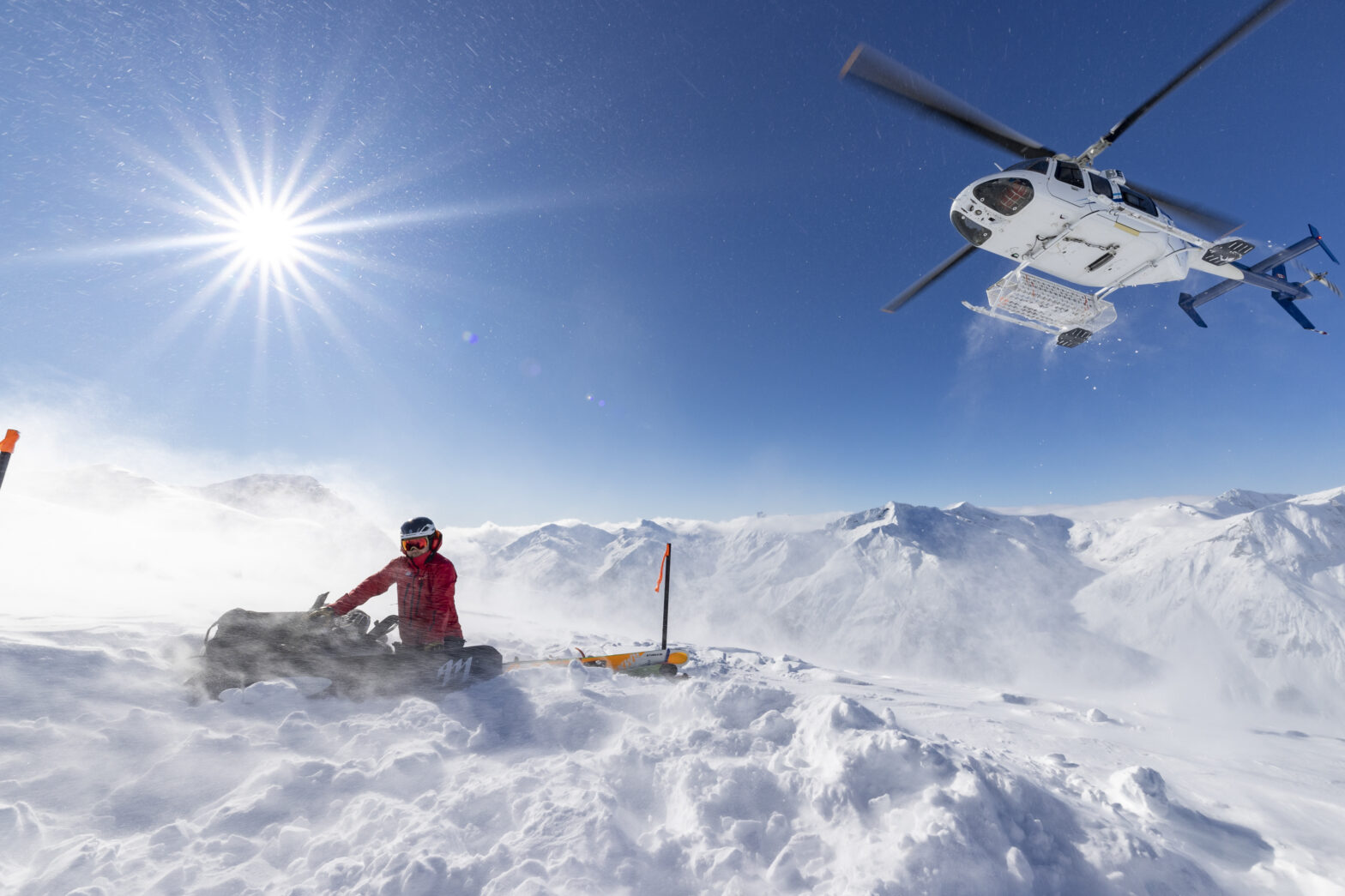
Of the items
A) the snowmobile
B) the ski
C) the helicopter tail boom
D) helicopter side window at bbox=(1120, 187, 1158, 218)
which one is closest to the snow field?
the snowmobile

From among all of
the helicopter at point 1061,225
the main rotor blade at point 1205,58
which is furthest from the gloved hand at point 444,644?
the main rotor blade at point 1205,58

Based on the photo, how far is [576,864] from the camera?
2967 mm

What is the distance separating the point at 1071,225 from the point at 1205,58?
3974 millimetres

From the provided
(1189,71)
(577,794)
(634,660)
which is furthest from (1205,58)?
(577,794)

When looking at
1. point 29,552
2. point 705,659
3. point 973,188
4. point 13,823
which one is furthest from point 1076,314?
point 29,552

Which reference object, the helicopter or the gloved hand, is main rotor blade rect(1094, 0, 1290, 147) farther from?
the gloved hand

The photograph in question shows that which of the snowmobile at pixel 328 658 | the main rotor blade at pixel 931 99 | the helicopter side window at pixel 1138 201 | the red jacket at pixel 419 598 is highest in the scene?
the main rotor blade at pixel 931 99

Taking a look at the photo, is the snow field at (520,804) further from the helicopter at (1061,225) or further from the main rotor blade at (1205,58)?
the main rotor blade at (1205,58)

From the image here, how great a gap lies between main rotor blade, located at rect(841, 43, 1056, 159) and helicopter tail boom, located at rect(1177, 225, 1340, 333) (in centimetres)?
1093

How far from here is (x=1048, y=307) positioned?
16.2m

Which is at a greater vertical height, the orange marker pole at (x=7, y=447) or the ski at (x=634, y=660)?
the orange marker pole at (x=7, y=447)

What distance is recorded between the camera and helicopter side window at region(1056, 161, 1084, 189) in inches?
544

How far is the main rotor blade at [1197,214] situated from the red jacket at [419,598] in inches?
909

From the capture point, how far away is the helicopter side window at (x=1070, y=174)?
13.8 meters
